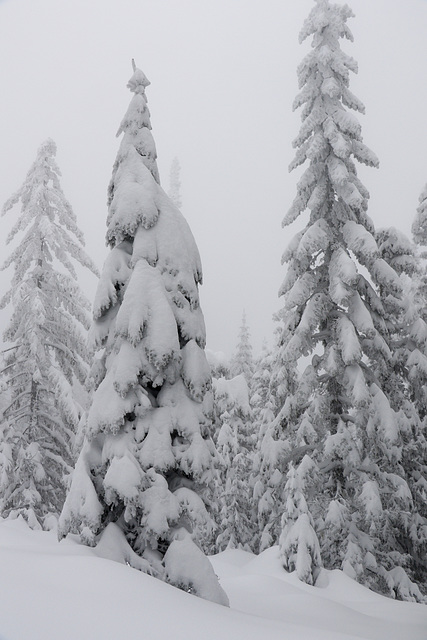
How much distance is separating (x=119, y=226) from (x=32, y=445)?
10642 millimetres

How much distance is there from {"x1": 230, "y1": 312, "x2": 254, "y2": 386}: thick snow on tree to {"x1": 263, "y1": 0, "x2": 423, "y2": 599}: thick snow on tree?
2294 cm

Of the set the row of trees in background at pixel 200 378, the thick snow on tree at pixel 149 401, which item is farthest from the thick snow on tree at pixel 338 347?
the thick snow on tree at pixel 149 401

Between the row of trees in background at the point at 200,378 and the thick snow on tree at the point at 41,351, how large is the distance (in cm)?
7

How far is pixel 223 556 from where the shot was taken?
26.5 metres

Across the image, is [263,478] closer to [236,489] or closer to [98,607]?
[236,489]

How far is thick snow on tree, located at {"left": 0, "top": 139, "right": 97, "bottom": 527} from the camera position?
58.0 feet

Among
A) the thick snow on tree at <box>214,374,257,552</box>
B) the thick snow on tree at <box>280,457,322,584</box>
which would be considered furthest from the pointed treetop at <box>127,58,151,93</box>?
the thick snow on tree at <box>214,374,257,552</box>

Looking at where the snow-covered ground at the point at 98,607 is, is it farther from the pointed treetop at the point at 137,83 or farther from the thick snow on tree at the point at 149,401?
the pointed treetop at the point at 137,83

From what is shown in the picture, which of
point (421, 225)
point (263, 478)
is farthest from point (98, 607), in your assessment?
point (421, 225)

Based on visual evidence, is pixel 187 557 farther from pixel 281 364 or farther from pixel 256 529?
pixel 256 529

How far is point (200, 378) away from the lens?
8.98 metres

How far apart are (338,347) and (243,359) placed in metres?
25.3

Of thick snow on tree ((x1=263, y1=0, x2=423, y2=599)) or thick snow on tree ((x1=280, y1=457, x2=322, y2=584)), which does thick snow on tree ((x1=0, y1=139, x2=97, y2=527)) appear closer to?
thick snow on tree ((x1=280, y1=457, x2=322, y2=584))

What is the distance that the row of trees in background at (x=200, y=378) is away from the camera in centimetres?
859
